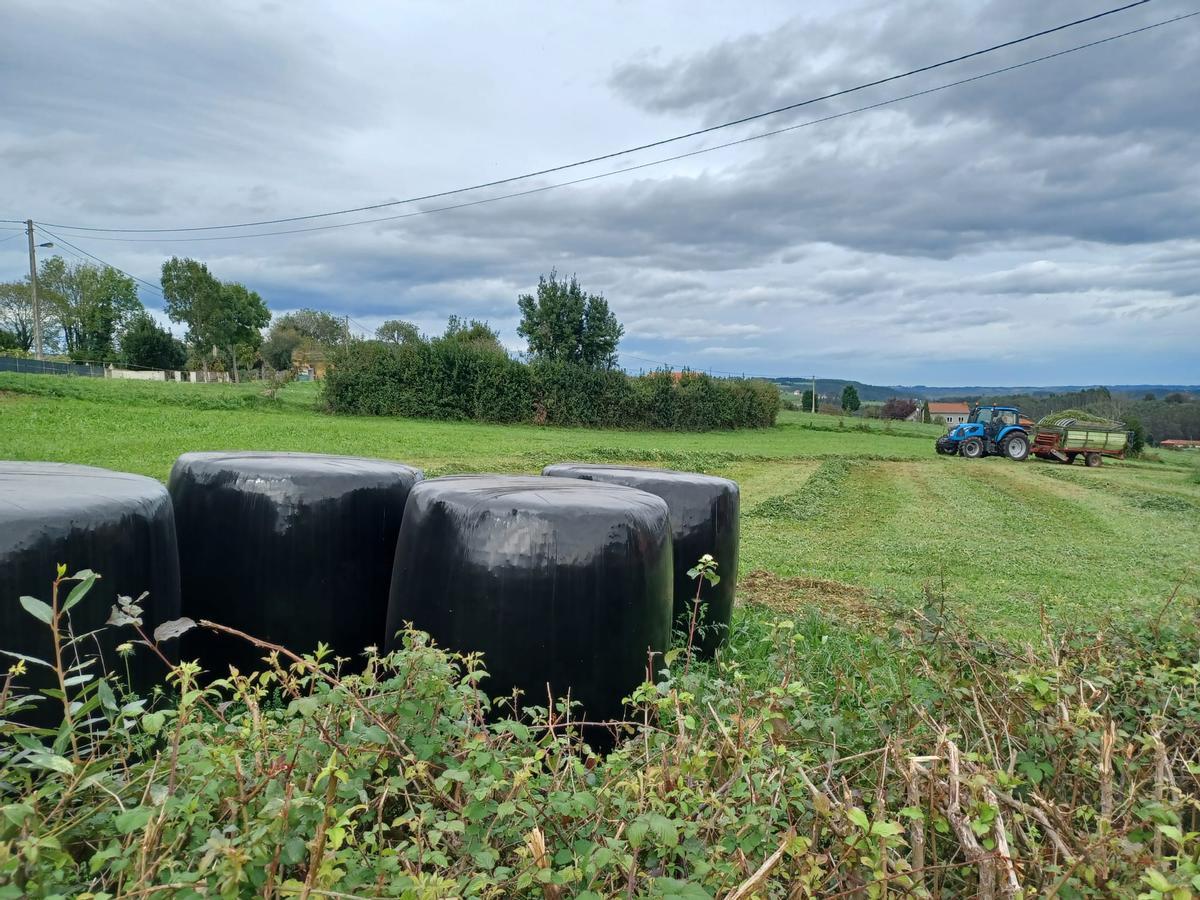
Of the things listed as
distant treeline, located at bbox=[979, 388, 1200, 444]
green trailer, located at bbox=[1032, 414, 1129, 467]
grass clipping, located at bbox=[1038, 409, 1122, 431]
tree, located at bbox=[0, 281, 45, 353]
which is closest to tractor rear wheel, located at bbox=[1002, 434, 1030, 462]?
green trailer, located at bbox=[1032, 414, 1129, 467]

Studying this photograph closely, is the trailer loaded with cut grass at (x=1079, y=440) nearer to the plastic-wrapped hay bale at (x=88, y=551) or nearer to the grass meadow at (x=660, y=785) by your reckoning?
the grass meadow at (x=660, y=785)

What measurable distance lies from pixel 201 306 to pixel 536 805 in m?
69.5

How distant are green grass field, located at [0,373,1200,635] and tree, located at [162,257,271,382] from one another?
3851 centimetres

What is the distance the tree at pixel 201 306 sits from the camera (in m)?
62.7

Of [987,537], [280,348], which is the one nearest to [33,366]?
[280,348]

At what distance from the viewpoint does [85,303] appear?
68688 millimetres

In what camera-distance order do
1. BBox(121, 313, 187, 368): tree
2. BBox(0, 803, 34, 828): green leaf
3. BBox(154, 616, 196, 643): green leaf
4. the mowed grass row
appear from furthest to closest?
BBox(121, 313, 187, 368): tree, the mowed grass row, BBox(154, 616, 196, 643): green leaf, BBox(0, 803, 34, 828): green leaf

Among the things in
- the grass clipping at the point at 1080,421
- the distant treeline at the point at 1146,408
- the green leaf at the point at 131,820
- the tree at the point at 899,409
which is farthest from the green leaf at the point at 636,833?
the tree at the point at 899,409

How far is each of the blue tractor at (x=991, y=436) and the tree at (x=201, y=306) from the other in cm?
5444

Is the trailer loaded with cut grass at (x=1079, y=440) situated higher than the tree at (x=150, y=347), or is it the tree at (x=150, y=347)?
the tree at (x=150, y=347)

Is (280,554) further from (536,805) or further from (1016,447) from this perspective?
(1016,447)

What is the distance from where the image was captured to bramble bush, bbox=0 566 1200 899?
1.35 meters

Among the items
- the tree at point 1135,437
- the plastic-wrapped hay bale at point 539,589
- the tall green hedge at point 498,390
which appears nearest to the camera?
the plastic-wrapped hay bale at point 539,589

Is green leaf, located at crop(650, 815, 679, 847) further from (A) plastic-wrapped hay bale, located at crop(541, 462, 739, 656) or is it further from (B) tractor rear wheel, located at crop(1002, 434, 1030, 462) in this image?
(B) tractor rear wheel, located at crop(1002, 434, 1030, 462)
